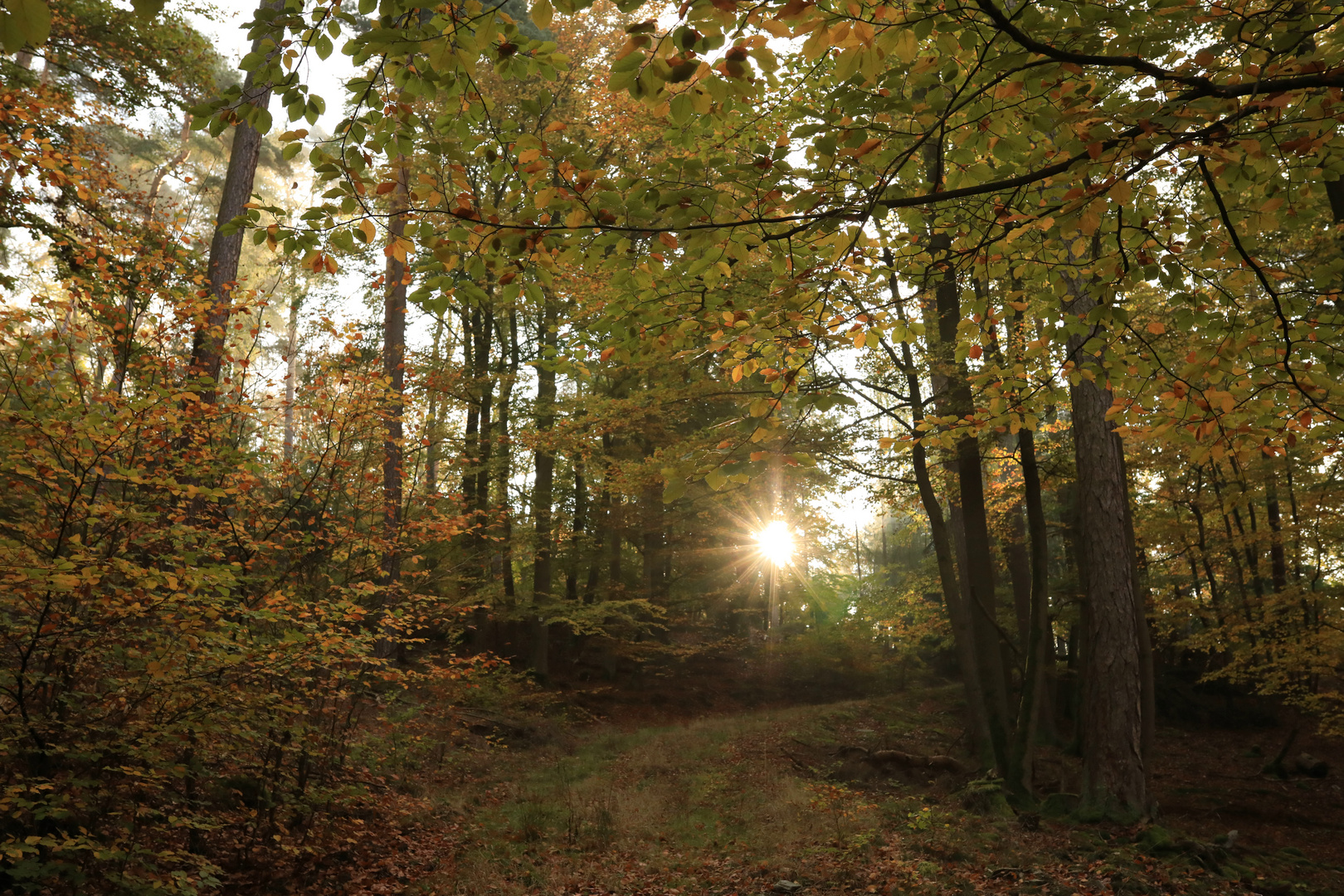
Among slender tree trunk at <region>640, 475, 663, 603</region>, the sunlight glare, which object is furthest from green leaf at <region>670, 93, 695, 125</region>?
slender tree trunk at <region>640, 475, 663, 603</region>

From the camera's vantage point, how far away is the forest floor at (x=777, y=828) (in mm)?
5527

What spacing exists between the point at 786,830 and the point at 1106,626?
13.2 feet

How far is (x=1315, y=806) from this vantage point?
35.1ft

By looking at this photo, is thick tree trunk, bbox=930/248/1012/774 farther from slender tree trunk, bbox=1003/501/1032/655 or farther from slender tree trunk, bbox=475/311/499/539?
slender tree trunk, bbox=475/311/499/539

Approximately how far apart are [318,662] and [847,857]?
4450 millimetres

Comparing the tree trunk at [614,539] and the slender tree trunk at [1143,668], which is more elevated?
the tree trunk at [614,539]

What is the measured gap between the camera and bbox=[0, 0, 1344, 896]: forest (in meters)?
2.80

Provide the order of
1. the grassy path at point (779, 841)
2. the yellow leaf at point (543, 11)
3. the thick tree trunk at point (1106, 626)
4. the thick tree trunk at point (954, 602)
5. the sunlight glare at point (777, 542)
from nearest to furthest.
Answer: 1. the yellow leaf at point (543, 11)
2. the grassy path at point (779, 841)
3. the thick tree trunk at point (1106, 626)
4. the thick tree trunk at point (954, 602)
5. the sunlight glare at point (777, 542)

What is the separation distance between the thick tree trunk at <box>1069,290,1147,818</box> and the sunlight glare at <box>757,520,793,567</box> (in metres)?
6.66

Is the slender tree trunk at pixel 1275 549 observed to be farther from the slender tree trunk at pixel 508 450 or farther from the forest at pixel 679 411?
the slender tree trunk at pixel 508 450

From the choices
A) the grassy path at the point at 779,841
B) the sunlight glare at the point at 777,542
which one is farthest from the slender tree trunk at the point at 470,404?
the sunlight glare at the point at 777,542

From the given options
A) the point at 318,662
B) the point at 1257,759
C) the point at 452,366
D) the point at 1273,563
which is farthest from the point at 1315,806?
the point at 452,366

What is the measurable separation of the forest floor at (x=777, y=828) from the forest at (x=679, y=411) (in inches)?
2.9

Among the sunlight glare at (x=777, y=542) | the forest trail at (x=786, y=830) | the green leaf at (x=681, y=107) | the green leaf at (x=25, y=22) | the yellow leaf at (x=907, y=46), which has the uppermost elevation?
the sunlight glare at (x=777, y=542)
